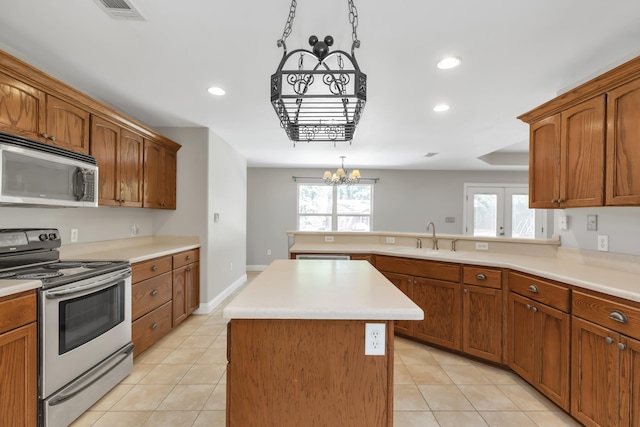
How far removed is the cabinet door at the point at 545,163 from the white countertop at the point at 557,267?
1.59ft

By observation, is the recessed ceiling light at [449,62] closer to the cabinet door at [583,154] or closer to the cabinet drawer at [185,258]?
the cabinet door at [583,154]

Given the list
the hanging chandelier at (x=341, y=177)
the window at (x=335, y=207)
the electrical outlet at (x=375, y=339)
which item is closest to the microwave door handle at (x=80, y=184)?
the electrical outlet at (x=375, y=339)

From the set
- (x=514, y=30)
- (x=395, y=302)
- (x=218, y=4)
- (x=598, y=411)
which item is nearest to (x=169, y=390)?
(x=395, y=302)

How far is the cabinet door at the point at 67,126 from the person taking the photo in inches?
79.5

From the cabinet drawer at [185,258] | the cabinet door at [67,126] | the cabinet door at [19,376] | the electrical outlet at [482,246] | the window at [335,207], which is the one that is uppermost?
the cabinet door at [67,126]

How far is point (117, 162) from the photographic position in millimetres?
2723

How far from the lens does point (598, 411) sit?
1.60m

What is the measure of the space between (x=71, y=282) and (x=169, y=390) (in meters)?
1.03

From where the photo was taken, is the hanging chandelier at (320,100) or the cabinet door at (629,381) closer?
the hanging chandelier at (320,100)

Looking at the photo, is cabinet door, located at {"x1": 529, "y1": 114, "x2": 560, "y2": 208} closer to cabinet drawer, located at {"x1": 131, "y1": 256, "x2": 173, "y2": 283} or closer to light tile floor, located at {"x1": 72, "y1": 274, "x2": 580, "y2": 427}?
light tile floor, located at {"x1": 72, "y1": 274, "x2": 580, "y2": 427}

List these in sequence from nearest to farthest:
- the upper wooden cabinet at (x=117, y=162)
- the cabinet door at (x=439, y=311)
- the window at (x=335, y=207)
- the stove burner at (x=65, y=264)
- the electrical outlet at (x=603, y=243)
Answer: the stove burner at (x=65, y=264) → the electrical outlet at (x=603, y=243) → the upper wooden cabinet at (x=117, y=162) → the cabinet door at (x=439, y=311) → the window at (x=335, y=207)

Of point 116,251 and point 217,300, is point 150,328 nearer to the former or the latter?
point 116,251

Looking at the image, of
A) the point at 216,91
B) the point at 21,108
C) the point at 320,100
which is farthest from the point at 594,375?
the point at 21,108

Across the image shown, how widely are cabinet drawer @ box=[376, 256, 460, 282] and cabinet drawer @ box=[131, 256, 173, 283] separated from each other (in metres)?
2.17
